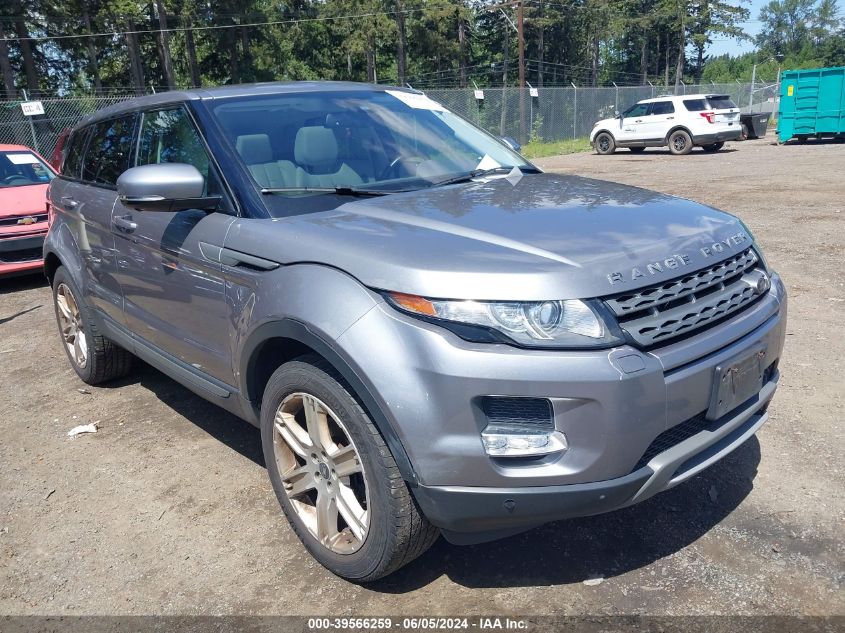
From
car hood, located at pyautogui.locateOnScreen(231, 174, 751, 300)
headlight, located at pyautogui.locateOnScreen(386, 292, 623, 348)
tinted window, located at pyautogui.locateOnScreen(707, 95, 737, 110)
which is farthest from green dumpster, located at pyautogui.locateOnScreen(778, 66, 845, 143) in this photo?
headlight, located at pyautogui.locateOnScreen(386, 292, 623, 348)

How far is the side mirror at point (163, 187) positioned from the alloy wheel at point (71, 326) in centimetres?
204

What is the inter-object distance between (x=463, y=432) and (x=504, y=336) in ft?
1.02

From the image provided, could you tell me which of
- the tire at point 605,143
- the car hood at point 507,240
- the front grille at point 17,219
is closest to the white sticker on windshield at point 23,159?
the front grille at point 17,219

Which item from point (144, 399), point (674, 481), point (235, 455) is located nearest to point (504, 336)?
point (674, 481)

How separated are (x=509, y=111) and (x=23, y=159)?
73.5ft

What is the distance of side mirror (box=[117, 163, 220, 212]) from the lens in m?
2.82

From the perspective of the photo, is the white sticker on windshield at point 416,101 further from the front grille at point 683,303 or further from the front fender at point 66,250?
the front fender at point 66,250

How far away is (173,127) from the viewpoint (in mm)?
3445

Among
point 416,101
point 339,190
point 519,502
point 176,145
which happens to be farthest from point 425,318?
point 416,101

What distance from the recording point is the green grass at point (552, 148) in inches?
1073

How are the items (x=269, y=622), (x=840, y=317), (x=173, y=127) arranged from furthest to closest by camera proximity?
1. (x=840, y=317)
2. (x=173, y=127)
3. (x=269, y=622)

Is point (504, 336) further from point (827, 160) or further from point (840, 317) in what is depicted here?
point (827, 160)

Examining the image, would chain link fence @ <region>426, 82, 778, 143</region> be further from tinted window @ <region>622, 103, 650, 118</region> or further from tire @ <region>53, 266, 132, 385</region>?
tire @ <region>53, 266, 132, 385</region>

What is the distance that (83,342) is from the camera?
15.5ft
